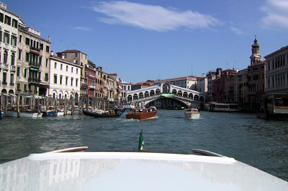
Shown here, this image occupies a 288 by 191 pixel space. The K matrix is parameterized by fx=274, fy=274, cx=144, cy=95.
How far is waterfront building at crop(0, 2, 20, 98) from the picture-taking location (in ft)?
59.5

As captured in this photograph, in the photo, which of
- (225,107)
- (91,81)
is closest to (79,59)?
(91,81)

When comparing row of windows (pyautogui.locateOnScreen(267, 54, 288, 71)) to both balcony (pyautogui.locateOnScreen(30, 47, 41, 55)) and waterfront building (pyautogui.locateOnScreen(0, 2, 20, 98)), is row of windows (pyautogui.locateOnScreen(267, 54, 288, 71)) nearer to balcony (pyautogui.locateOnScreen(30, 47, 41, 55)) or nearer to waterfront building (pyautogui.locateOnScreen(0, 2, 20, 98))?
balcony (pyautogui.locateOnScreen(30, 47, 41, 55))

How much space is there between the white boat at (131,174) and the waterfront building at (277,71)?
2512 centimetres

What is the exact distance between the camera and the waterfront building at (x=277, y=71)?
24219mm

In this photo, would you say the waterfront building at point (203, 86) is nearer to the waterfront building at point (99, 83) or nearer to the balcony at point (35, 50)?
the waterfront building at point (99, 83)

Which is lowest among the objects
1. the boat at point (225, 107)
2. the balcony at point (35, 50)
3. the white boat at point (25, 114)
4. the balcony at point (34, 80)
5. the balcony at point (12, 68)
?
the white boat at point (25, 114)

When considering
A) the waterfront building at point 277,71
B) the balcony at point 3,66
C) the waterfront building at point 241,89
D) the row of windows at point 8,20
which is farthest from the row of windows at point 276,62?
the balcony at point 3,66

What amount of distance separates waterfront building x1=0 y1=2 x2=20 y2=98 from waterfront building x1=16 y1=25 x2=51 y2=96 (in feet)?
2.52

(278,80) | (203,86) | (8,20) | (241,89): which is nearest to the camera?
(8,20)

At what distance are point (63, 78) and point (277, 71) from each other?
20.3 meters

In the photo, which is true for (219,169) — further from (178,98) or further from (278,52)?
(178,98)

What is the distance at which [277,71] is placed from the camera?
84.5ft

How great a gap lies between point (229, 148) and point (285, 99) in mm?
13245

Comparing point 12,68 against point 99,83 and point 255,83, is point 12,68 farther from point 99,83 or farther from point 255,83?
point 255,83
